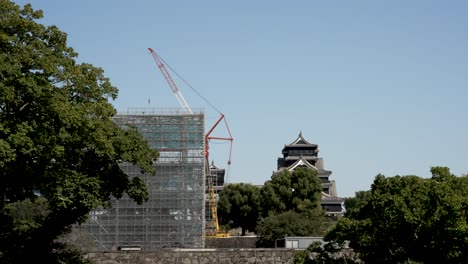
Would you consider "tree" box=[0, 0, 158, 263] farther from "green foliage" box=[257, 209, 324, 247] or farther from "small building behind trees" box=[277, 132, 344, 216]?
"small building behind trees" box=[277, 132, 344, 216]

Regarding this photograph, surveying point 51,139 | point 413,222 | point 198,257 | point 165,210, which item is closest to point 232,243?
point 165,210

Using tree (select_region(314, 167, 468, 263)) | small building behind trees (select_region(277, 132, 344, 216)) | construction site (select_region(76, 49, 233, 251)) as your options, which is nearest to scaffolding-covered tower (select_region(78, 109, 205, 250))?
construction site (select_region(76, 49, 233, 251))

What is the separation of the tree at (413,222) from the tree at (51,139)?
27.3 ft

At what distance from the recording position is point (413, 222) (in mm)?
17781

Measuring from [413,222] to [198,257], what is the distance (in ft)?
31.7

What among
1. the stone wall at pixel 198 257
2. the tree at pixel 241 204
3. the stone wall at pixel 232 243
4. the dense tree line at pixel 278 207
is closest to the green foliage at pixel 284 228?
the dense tree line at pixel 278 207

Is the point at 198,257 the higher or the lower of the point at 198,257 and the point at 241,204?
the lower

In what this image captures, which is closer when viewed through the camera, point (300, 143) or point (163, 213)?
point (163, 213)

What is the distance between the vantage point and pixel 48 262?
2298 cm

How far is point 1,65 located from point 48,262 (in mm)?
7577

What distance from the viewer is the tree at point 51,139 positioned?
19.3 m

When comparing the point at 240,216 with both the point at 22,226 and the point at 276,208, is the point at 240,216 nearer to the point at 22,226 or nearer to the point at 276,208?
the point at 276,208

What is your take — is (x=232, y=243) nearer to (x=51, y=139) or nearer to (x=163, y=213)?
(x=163, y=213)

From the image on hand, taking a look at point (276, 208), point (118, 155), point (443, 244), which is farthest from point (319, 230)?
point (443, 244)
